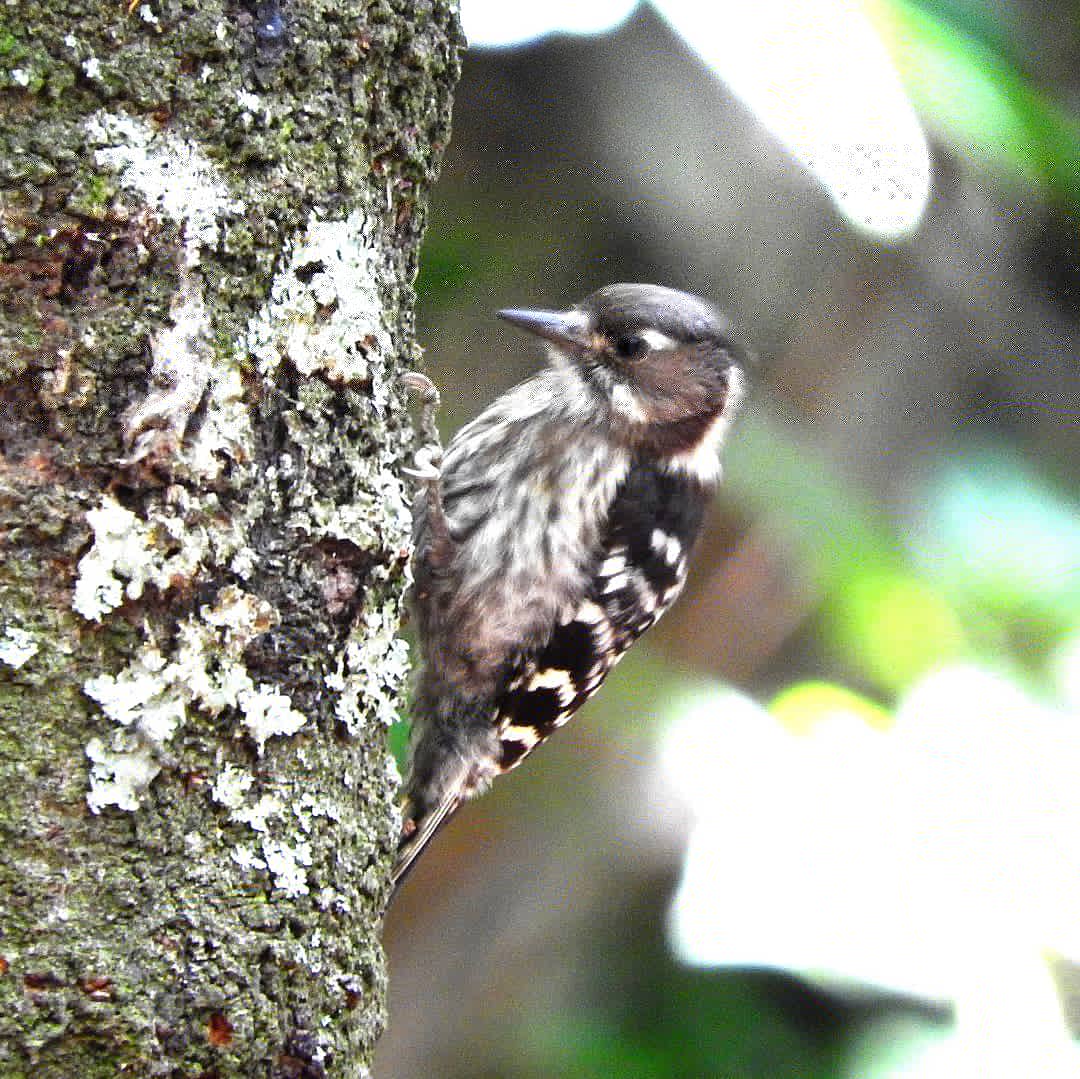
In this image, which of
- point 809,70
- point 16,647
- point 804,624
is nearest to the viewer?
point 16,647

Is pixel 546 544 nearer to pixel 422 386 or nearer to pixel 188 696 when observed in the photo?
pixel 422 386

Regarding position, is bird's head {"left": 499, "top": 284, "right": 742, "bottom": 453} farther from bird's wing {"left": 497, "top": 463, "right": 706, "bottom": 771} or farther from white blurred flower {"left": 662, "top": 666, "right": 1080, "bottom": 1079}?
white blurred flower {"left": 662, "top": 666, "right": 1080, "bottom": 1079}

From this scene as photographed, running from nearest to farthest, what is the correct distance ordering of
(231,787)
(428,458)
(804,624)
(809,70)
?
(231,787)
(809,70)
(428,458)
(804,624)

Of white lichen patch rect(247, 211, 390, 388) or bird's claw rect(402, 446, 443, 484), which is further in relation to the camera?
bird's claw rect(402, 446, 443, 484)

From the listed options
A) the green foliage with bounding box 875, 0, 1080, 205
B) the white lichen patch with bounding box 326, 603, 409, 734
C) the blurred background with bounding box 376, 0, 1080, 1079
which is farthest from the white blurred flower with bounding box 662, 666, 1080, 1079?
the white lichen patch with bounding box 326, 603, 409, 734

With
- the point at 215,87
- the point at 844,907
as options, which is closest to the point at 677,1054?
the point at 844,907

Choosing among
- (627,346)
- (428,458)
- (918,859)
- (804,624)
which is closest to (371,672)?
(428,458)

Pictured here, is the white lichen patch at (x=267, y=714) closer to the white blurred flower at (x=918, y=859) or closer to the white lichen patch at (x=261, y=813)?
the white lichen patch at (x=261, y=813)
